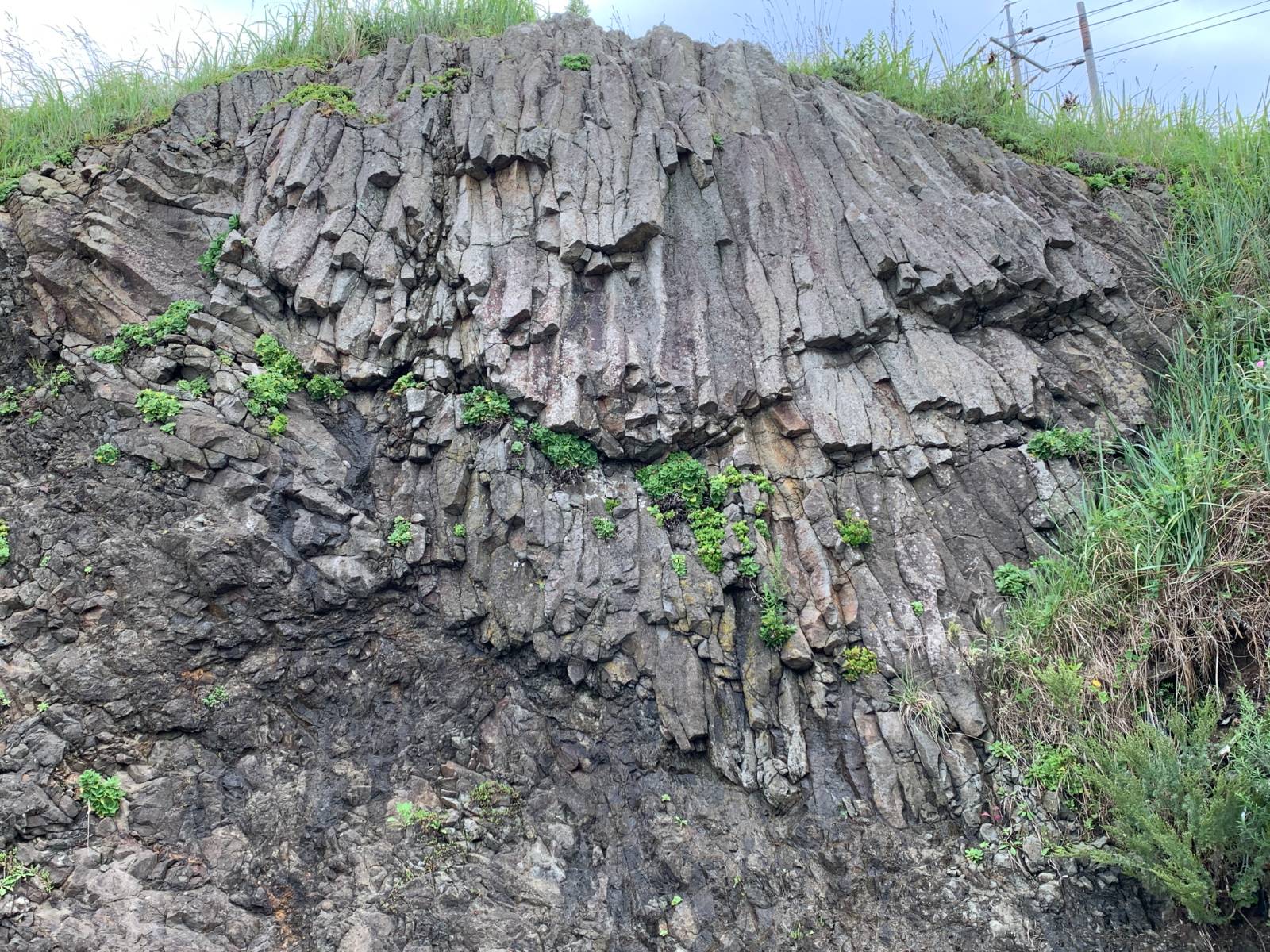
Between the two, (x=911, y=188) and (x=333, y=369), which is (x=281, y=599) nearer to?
(x=333, y=369)

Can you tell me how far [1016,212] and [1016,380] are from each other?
1.90 metres

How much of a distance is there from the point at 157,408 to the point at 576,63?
535 centimetres

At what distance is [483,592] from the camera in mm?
6723

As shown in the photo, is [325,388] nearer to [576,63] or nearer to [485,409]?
[485,409]

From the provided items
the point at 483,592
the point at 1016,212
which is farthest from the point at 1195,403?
the point at 483,592

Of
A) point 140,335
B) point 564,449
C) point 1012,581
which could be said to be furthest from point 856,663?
point 140,335

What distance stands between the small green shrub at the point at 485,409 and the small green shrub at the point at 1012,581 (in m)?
4.17

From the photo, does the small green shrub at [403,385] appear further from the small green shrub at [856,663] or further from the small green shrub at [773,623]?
the small green shrub at [856,663]

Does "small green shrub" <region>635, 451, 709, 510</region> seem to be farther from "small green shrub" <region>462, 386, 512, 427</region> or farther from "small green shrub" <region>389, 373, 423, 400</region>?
"small green shrub" <region>389, 373, 423, 400</region>

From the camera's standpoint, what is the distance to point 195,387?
7.02m

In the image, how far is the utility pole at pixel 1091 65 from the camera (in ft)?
33.1

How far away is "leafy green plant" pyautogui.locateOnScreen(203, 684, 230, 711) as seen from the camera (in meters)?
6.03

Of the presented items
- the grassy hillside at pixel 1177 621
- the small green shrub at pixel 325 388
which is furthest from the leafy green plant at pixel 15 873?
the grassy hillside at pixel 1177 621

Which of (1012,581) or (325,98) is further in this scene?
(325,98)
